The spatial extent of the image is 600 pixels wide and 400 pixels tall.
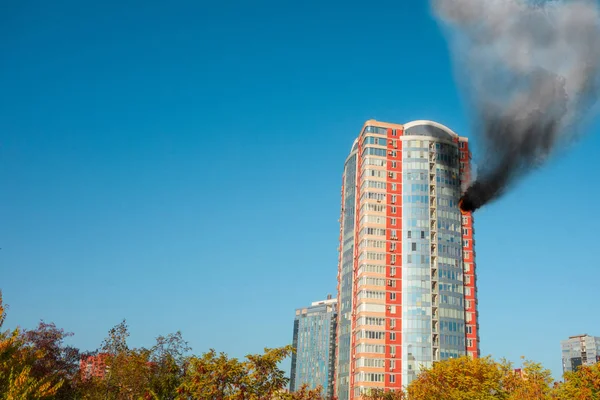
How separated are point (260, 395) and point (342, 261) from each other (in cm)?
7718

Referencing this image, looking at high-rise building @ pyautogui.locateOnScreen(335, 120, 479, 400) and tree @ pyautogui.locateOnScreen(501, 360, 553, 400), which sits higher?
high-rise building @ pyautogui.locateOnScreen(335, 120, 479, 400)

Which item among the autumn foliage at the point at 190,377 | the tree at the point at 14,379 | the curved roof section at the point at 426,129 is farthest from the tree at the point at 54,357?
the curved roof section at the point at 426,129

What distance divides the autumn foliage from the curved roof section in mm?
52560

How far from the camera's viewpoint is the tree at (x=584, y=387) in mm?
50594

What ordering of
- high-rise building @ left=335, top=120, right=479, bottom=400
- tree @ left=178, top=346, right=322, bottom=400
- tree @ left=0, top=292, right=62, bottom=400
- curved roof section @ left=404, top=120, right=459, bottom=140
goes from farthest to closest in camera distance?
1. curved roof section @ left=404, top=120, right=459, bottom=140
2. high-rise building @ left=335, top=120, right=479, bottom=400
3. tree @ left=178, top=346, right=322, bottom=400
4. tree @ left=0, top=292, right=62, bottom=400

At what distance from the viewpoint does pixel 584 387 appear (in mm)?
51875

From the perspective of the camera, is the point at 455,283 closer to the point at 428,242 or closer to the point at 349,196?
the point at 428,242

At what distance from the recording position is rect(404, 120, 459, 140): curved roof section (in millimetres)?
112500

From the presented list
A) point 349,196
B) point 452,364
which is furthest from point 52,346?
point 349,196

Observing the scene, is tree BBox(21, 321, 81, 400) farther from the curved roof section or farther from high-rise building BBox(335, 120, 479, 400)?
the curved roof section

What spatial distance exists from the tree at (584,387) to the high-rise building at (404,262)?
44.8 meters

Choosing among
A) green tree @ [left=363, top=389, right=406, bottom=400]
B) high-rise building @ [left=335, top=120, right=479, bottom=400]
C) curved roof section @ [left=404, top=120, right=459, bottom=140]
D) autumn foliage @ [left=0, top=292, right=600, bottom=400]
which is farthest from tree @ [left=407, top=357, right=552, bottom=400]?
curved roof section @ [left=404, top=120, right=459, bottom=140]

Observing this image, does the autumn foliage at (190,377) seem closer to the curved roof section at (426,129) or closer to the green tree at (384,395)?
the green tree at (384,395)

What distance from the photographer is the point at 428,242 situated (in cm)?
10519
